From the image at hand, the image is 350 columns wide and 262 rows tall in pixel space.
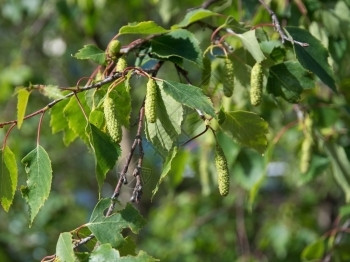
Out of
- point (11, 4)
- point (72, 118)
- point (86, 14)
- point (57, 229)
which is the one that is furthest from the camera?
point (57, 229)

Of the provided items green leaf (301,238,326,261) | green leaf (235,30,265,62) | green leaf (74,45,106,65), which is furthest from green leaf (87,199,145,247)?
green leaf (301,238,326,261)

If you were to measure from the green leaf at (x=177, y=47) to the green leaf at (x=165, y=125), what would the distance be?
6.2 inches

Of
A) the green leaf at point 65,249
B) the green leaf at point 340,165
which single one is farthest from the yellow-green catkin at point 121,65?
the green leaf at point 340,165

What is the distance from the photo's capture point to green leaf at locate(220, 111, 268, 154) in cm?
146

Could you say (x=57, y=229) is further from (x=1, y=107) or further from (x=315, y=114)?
(x=315, y=114)

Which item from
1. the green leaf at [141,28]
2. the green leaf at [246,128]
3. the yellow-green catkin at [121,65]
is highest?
the green leaf at [141,28]

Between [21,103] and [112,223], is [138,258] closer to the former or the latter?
[112,223]

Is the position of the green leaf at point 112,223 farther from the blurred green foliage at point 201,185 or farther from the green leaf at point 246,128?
the blurred green foliage at point 201,185

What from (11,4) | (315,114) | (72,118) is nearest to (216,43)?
(72,118)

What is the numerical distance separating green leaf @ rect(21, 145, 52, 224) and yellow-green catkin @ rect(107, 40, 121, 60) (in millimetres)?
230

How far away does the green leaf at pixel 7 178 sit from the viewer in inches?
51.3

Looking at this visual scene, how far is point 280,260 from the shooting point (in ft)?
13.6

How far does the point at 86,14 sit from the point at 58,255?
2.33 meters

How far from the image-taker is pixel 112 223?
127 cm
